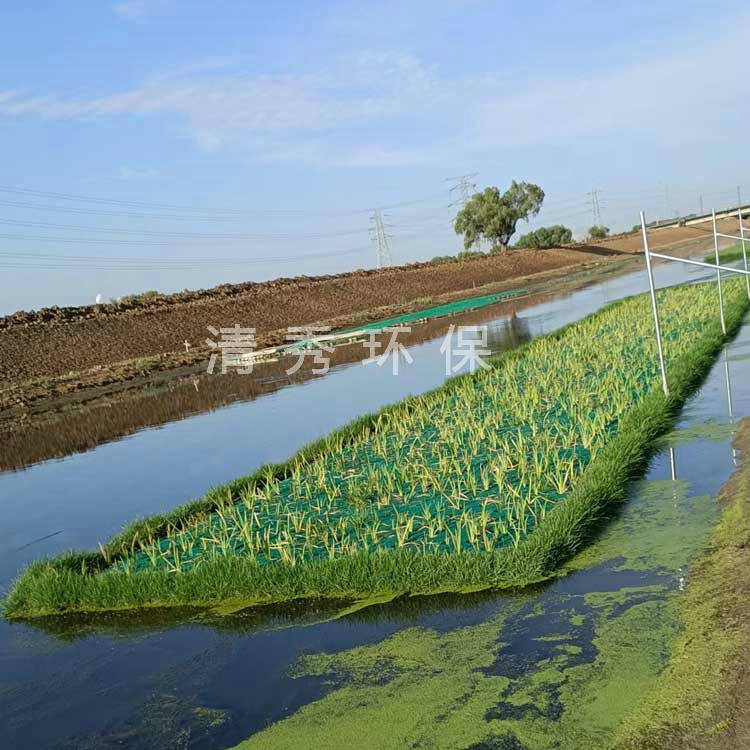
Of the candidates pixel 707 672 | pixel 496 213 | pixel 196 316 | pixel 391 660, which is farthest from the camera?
pixel 496 213

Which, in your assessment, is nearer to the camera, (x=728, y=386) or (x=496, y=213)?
(x=728, y=386)

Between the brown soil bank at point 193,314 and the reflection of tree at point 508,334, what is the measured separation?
1046cm

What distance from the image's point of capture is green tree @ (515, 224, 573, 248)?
85812 millimetres

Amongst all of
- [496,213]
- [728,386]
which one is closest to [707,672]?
[728,386]

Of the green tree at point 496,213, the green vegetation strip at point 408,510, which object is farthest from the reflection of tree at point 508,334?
the green tree at point 496,213

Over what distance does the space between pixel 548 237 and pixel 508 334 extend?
70688mm

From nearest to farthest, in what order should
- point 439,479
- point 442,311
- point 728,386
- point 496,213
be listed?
point 439,479
point 728,386
point 442,311
point 496,213

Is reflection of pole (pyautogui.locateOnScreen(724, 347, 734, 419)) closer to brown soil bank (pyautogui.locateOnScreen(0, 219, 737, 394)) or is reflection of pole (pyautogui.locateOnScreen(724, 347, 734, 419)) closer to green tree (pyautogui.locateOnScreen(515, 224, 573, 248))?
brown soil bank (pyautogui.locateOnScreen(0, 219, 737, 394))

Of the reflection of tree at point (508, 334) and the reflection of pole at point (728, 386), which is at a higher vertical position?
the reflection of tree at point (508, 334)

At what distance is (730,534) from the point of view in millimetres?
4977

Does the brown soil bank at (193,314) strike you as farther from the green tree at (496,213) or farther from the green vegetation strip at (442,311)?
the green tree at (496,213)

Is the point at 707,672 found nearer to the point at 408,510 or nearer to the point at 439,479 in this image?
the point at 408,510

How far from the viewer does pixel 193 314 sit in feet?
105

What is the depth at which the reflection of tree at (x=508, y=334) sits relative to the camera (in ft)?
58.7
